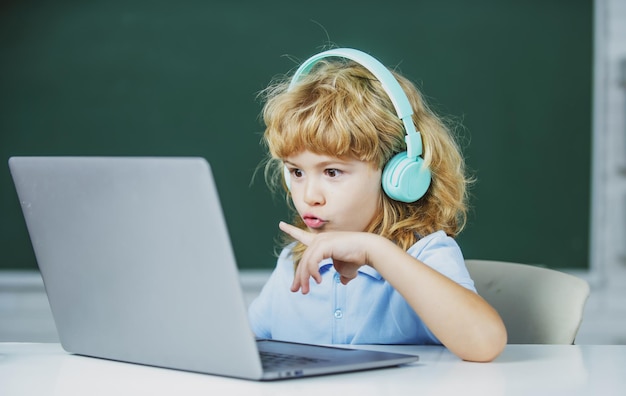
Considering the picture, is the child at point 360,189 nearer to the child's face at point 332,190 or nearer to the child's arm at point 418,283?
the child's face at point 332,190

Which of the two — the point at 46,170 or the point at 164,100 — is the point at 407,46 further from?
the point at 46,170

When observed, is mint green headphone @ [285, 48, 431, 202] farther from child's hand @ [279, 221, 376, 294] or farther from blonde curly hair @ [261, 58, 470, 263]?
child's hand @ [279, 221, 376, 294]

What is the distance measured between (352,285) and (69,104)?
210cm

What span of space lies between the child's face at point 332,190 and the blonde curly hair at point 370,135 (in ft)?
0.05

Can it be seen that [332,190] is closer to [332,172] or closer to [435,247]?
[332,172]

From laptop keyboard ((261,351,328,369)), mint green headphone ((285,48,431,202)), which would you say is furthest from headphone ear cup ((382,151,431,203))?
laptop keyboard ((261,351,328,369))

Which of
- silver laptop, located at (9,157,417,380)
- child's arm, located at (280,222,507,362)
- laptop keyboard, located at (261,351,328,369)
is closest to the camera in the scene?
silver laptop, located at (9,157,417,380)

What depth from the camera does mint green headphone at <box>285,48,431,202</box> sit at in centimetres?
121

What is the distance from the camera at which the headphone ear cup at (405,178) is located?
4.06 feet

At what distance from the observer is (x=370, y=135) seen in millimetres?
1297

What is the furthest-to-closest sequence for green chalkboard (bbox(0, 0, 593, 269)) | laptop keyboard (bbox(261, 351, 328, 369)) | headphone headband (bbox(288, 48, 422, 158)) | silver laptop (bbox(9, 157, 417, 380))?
1. green chalkboard (bbox(0, 0, 593, 269))
2. headphone headband (bbox(288, 48, 422, 158))
3. laptop keyboard (bbox(261, 351, 328, 369))
4. silver laptop (bbox(9, 157, 417, 380))

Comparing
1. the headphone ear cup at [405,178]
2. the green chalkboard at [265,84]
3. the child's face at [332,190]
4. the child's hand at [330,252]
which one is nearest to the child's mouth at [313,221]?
the child's face at [332,190]

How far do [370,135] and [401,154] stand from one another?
59 mm

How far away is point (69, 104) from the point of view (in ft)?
10.4
